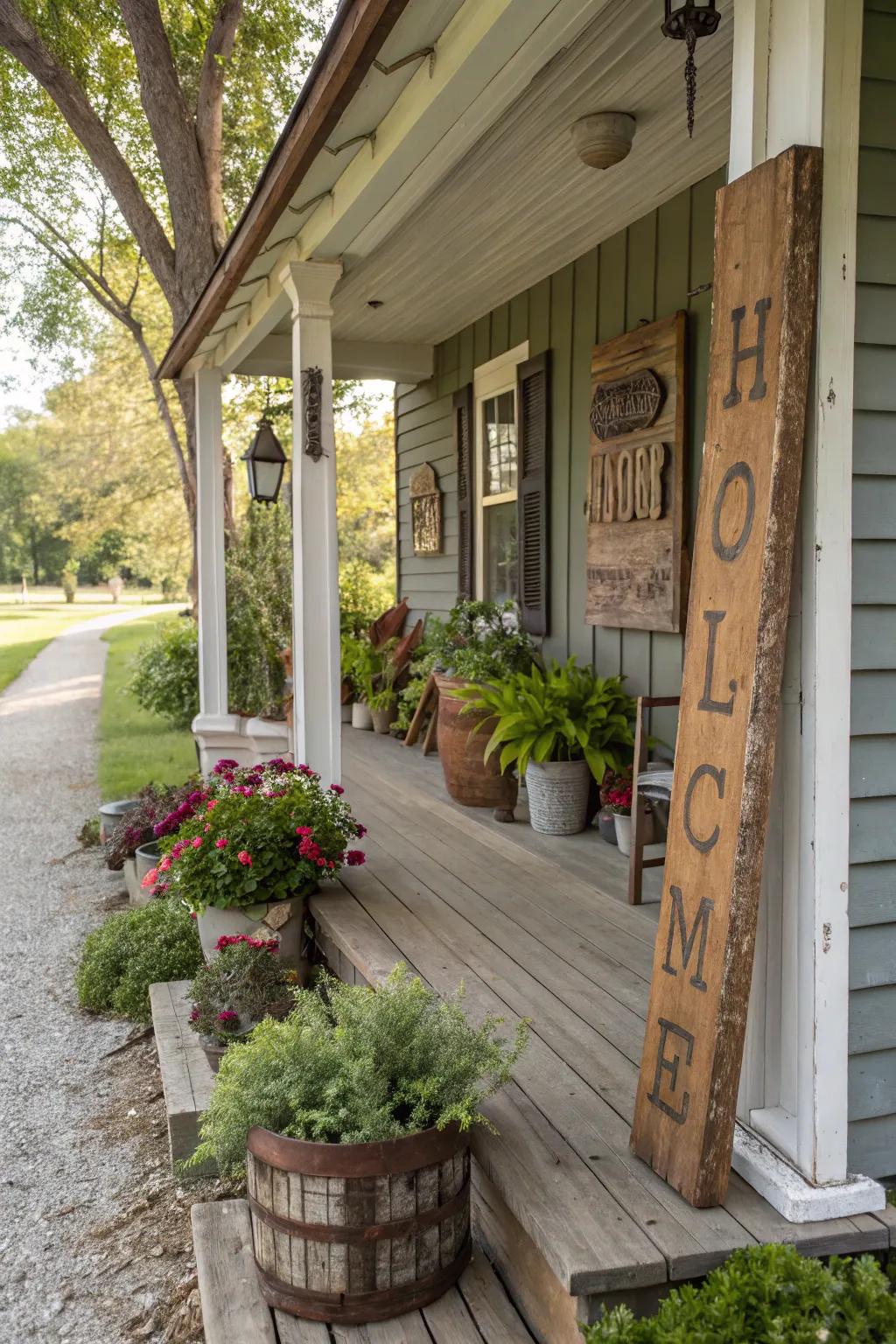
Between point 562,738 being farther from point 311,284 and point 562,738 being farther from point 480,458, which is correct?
point 480,458

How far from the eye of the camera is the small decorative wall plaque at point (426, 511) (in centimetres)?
713

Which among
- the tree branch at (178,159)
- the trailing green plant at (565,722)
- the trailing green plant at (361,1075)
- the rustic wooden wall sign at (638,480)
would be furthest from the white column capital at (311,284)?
the tree branch at (178,159)

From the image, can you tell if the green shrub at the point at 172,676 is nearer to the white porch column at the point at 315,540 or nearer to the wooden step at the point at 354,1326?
the white porch column at the point at 315,540

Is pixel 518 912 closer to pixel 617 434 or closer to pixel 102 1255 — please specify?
pixel 102 1255

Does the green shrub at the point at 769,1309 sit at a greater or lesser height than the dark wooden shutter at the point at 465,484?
lesser

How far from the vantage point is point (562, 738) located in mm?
4473

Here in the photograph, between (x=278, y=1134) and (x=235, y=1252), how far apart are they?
0.42m

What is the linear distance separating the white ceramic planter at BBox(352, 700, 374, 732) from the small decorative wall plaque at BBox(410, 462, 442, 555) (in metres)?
1.26

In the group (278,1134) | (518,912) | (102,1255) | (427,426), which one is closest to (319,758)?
(518,912)

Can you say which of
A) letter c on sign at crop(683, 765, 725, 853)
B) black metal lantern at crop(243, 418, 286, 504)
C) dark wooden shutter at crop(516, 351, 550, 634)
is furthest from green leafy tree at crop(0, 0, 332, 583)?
letter c on sign at crop(683, 765, 725, 853)

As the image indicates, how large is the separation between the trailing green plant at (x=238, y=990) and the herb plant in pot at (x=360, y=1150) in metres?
0.88

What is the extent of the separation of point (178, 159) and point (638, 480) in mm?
5185

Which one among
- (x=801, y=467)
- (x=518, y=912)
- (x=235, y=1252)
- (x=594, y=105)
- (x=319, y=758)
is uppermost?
(x=594, y=105)

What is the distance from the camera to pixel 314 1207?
1.82 meters
